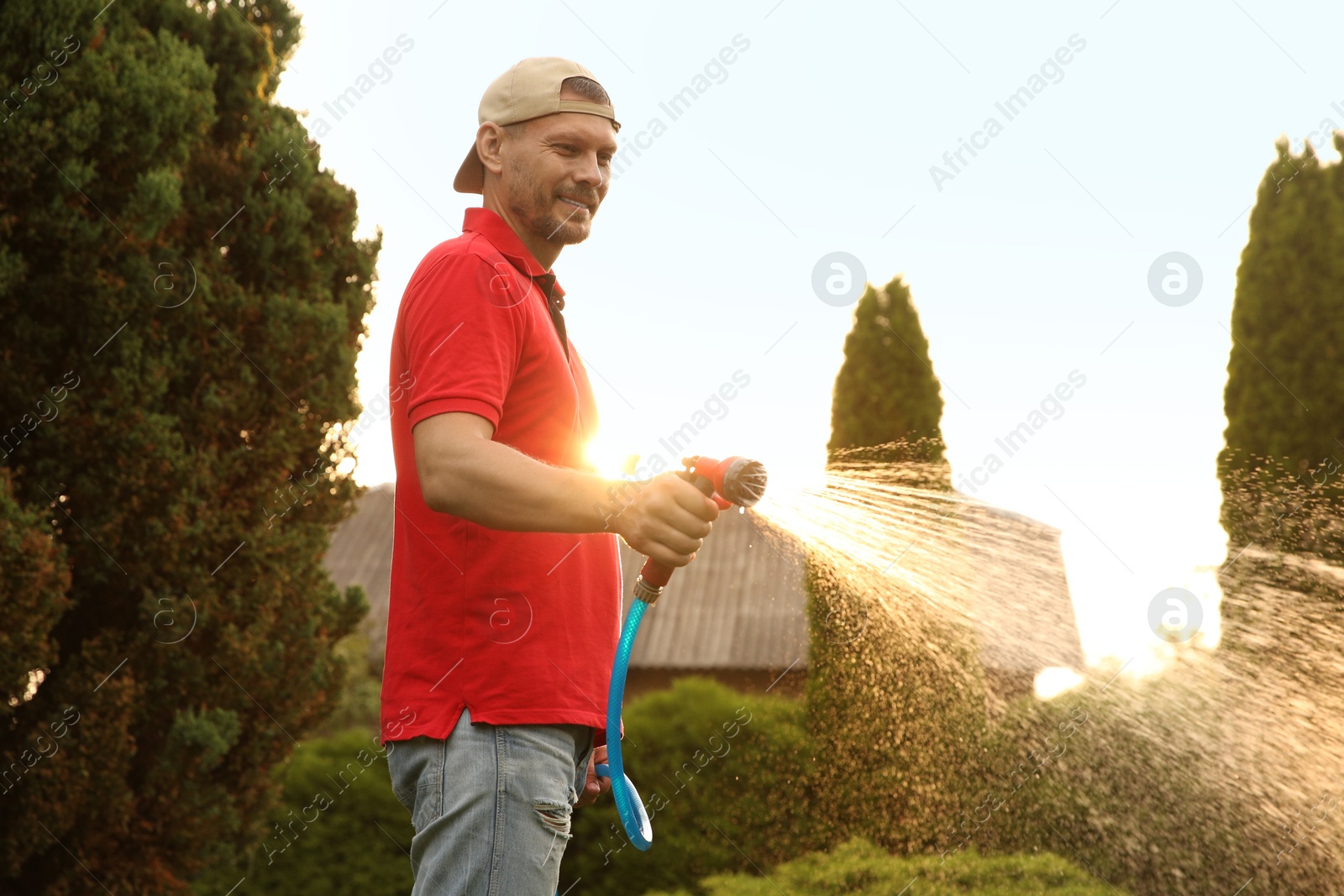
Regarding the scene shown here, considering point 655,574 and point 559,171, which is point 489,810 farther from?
point 559,171

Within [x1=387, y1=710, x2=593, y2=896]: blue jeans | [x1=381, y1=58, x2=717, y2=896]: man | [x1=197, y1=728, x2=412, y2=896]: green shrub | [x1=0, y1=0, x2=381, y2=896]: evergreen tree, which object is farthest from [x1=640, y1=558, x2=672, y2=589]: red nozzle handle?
[x1=197, y1=728, x2=412, y2=896]: green shrub

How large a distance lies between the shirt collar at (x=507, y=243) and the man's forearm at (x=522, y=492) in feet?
1.87

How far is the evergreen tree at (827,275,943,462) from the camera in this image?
11.6m

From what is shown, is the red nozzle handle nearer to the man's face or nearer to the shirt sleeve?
the shirt sleeve

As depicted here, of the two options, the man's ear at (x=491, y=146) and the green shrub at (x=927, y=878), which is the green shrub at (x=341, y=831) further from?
the man's ear at (x=491, y=146)

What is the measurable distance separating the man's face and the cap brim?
273 mm

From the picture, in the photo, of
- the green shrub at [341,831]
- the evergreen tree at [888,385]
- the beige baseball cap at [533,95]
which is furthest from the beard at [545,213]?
the evergreen tree at [888,385]

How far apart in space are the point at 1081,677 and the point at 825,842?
7.39ft

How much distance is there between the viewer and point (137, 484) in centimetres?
546

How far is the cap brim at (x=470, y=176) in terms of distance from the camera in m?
2.46

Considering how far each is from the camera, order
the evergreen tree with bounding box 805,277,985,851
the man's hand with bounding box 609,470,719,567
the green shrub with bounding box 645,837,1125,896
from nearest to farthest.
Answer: the man's hand with bounding box 609,470,719,567 < the green shrub with bounding box 645,837,1125,896 < the evergreen tree with bounding box 805,277,985,851

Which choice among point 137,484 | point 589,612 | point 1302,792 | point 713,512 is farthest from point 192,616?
point 1302,792

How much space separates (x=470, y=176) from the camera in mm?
2502

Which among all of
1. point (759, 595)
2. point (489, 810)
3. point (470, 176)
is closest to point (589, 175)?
point (470, 176)
